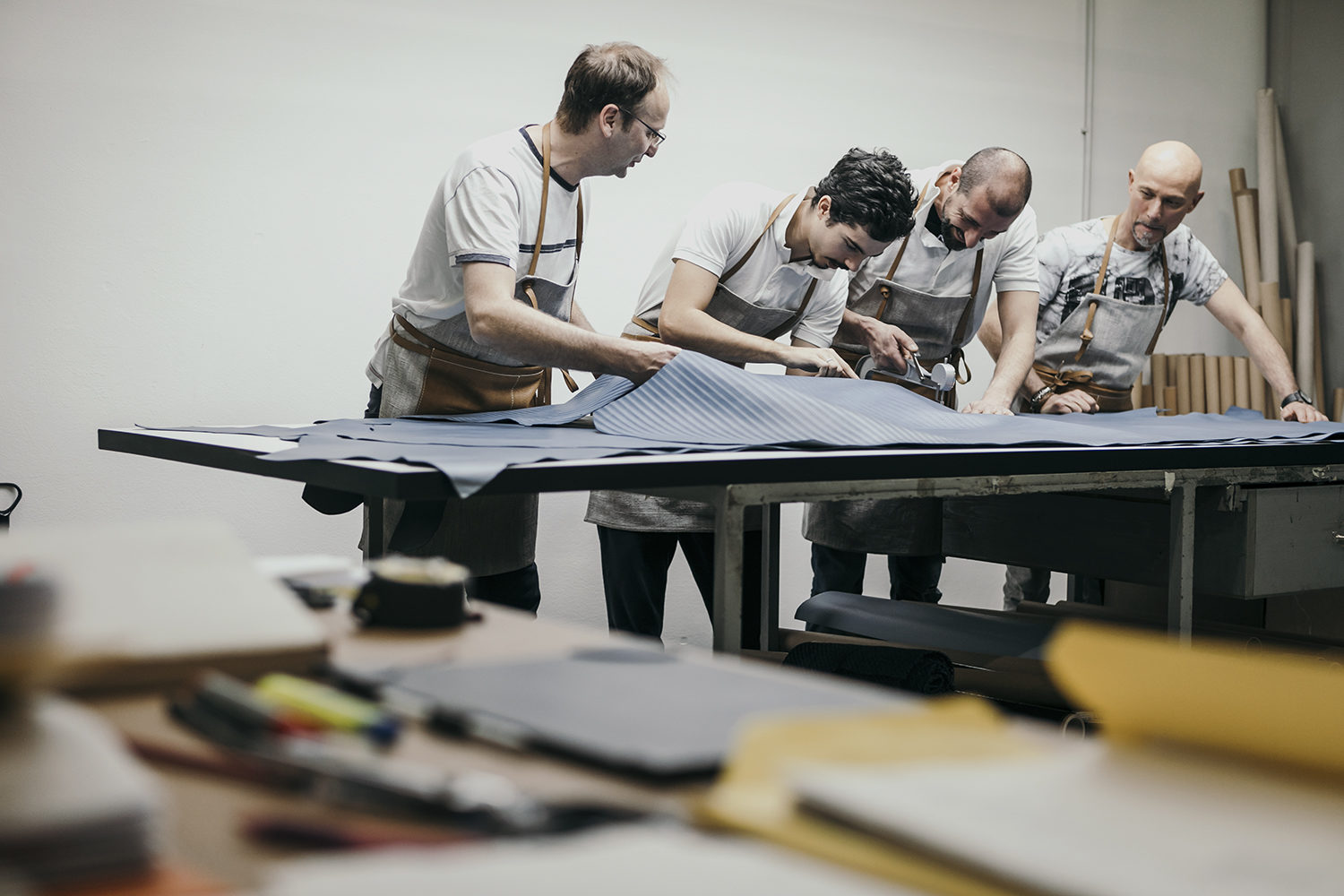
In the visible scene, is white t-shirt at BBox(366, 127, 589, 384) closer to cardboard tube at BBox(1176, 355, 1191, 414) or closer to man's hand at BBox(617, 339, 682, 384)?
man's hand at BBox(617, 339, 682, 384)

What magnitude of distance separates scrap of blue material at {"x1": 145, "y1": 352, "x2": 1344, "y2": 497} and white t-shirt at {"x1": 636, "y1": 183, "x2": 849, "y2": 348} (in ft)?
2.03

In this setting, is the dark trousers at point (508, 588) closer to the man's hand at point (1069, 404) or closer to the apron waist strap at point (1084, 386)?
the man's hand at point (1069, 404)

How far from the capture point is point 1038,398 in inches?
140

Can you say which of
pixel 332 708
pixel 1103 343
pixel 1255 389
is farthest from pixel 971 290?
pixel 332 708

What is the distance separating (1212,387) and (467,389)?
12.1ft

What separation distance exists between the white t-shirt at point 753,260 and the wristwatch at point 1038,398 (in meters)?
0.82

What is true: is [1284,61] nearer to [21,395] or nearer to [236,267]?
[236,267]

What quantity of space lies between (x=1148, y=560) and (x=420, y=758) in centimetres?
213

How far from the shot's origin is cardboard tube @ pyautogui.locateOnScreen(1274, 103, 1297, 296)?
208 inches

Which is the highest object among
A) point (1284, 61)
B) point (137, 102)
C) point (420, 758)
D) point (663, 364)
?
point (1284, 61)

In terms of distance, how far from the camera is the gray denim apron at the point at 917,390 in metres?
3.28

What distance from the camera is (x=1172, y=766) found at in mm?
513

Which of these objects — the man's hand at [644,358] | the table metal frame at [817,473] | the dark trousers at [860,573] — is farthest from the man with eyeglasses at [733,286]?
the table metal frame at [817,473]

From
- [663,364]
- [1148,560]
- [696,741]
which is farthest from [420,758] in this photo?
[1148,560]
